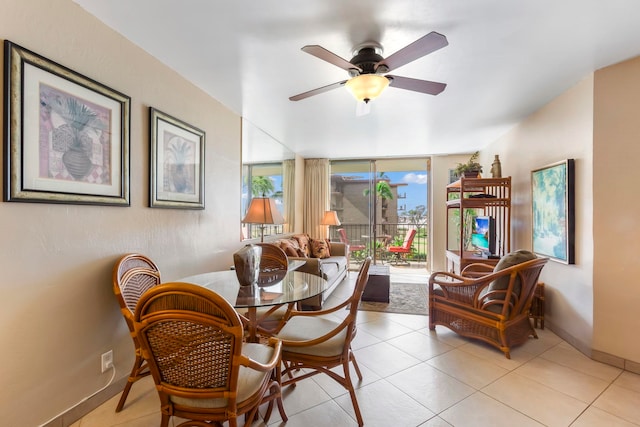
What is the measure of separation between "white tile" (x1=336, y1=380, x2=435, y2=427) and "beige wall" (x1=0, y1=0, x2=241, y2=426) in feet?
5.05

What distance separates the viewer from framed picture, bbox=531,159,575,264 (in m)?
2.59

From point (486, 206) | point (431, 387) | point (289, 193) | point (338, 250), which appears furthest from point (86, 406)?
point (486, 206)

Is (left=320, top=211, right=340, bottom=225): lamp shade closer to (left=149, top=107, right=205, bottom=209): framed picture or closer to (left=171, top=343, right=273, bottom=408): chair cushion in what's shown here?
(left=149, top=107, right=205, bottom=209): framed picture

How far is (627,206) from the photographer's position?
7.36 ft

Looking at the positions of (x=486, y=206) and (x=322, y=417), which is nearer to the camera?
(x=322, y=417)

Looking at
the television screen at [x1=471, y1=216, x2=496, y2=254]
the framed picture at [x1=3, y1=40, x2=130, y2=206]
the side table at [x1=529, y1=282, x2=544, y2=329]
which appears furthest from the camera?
the television screen at [x1=471, y1=216, x2=496, y2=254]

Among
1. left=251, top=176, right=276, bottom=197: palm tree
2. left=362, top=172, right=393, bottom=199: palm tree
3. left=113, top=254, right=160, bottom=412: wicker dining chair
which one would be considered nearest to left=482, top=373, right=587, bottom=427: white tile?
left=113, top=254, right=160, bottom=412: wicker dining chair

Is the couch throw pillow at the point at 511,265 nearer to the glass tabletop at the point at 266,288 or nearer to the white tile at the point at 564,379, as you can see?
the white tile at the point at 564,379

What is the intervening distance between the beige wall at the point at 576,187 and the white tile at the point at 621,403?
1.64 feet

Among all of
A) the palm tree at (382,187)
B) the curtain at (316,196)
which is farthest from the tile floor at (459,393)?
the palm tree at (382,187)

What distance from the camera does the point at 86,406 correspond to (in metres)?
1.67

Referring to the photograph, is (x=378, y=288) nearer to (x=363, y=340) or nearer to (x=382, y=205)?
(x=363, y=340)

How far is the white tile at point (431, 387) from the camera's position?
183 centimetres

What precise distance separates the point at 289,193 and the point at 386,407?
4275mm
